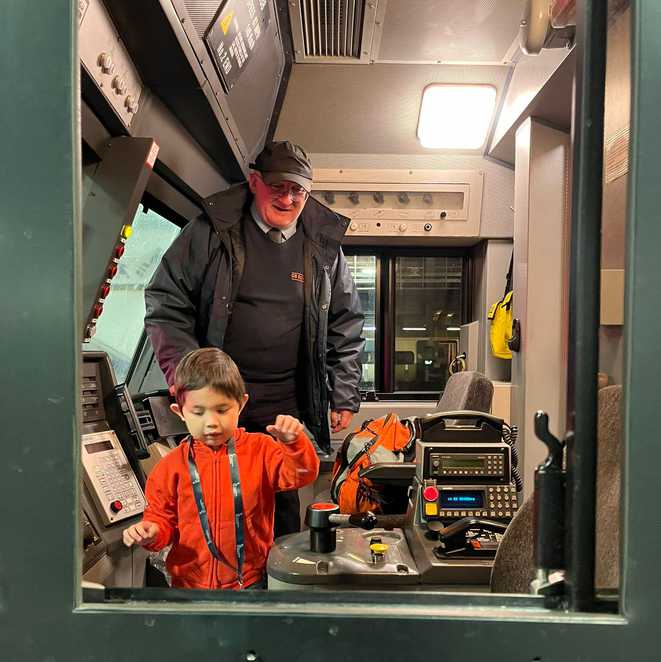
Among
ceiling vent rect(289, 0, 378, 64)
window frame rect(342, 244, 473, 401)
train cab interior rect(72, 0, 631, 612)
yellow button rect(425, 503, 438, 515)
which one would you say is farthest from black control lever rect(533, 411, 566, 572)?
window frame rect(342, 244, 473, 401)

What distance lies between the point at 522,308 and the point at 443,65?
61.2 inches

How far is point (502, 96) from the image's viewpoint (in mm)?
3797

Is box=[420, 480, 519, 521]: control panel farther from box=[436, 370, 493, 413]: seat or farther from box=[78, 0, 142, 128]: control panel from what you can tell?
box=[78, 0, 142, 128]: control panel

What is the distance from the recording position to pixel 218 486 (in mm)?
1452

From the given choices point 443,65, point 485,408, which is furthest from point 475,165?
point 485,408

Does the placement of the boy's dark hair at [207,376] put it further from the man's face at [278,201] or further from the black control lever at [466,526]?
the man's face at [278,201]

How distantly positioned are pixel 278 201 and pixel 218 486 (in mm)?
1098

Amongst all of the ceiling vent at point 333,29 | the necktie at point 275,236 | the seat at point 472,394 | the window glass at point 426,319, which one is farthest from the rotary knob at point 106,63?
the window glass at point 426,319

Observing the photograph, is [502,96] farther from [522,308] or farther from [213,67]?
[213,67]

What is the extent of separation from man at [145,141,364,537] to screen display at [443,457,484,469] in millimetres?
585

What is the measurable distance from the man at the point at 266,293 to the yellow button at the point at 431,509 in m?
0.58

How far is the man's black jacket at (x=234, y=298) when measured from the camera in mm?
2053

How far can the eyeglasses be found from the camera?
2.09 m

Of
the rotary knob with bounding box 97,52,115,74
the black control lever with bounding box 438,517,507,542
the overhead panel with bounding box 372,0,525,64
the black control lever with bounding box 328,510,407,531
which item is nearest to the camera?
the black control lever with bounding box 328,510,407,531
